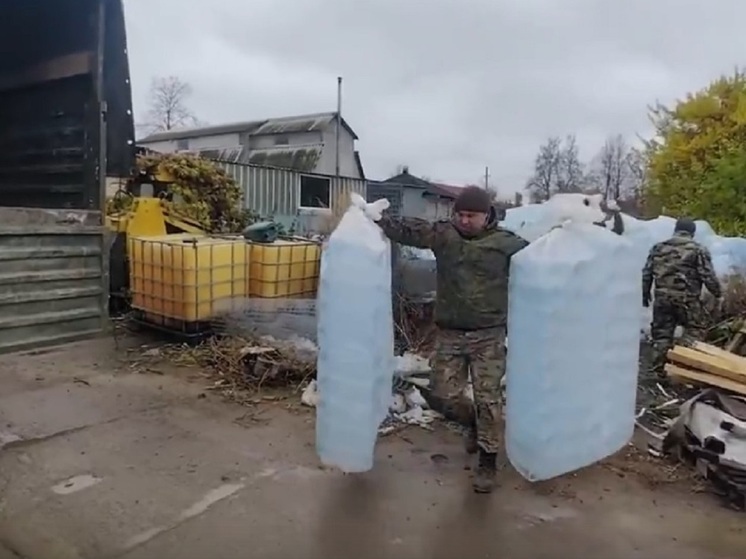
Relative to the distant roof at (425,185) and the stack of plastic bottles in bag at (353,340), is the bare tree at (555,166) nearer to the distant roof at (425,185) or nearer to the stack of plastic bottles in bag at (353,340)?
the distant roof at (425,185)

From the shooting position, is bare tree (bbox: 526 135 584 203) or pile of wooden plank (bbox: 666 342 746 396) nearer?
pile of wooden plank (bbox: 666 342 746 396)

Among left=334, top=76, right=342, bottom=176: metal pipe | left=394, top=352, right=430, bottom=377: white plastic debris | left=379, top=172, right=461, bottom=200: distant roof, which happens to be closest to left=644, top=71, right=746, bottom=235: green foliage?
left=394, top=352, right=430, bottom=377: white plastic debris

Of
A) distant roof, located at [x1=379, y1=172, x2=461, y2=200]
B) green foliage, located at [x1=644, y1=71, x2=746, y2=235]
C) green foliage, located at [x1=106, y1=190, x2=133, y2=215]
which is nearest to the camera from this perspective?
green foliage, located at [x1=106, y1=190, x2=133, y2=215]

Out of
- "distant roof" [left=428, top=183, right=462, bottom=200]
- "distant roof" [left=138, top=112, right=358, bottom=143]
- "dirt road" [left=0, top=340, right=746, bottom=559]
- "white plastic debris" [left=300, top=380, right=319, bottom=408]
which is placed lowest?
"dirt road" [left=0, top=340, right=746, bottom=559]

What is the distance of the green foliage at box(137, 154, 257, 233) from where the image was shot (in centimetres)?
862

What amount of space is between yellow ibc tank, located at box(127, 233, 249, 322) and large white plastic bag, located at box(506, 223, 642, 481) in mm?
Answer: 3421

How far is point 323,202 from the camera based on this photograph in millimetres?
17500

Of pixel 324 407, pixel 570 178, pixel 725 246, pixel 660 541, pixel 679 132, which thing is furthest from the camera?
pixel 570 178

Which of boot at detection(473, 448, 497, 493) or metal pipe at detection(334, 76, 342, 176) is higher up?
metal pipe at detection(334, 76, 342, 176)

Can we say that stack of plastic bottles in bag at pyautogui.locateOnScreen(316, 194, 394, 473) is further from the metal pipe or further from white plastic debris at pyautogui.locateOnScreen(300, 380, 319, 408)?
the metal pipe

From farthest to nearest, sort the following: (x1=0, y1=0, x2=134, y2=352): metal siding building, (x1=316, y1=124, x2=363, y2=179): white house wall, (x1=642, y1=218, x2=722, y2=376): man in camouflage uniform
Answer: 1. (x1=316, y1=124, x2=363, y2=179): white house wall
2. (x1=642, y1=218, x2=722, y2=376): man in camouflage uniform
3. (x1=0, y1=0, x2=134, y2=352): metal siding building

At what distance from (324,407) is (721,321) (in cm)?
463

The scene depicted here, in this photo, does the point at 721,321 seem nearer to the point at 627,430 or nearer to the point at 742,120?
the point at 627,430

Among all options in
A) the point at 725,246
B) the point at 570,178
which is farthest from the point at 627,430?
the point at 570,178
